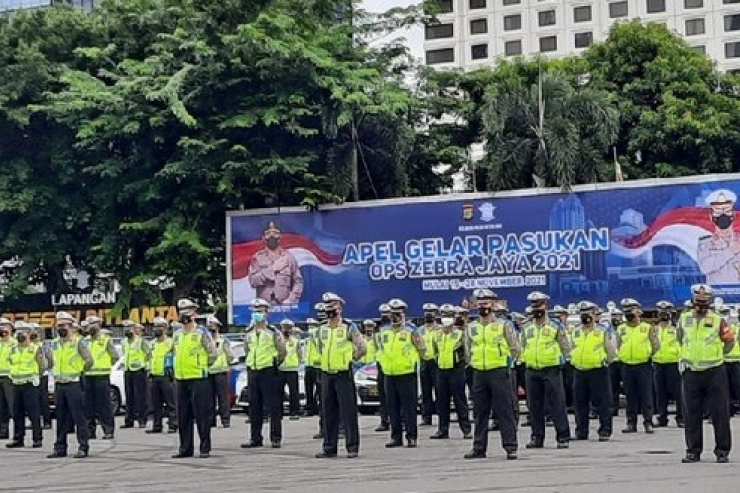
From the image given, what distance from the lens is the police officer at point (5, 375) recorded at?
68.9 ft

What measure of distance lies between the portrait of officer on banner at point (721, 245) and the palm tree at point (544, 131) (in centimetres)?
439

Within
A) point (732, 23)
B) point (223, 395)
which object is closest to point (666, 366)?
point (223, 395)

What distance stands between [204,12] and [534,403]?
2045cm

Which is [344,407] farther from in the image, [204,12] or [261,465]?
[204,12]

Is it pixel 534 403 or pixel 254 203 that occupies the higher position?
pixel 254 203

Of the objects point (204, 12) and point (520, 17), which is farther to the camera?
point (520, 17)

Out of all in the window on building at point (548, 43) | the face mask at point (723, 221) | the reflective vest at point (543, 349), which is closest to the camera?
the reflective vest at point (543, 349)

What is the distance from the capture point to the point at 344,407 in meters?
16.8

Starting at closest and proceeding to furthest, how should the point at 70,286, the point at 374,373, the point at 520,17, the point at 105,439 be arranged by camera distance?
the point at 105,439 → the point at 374,373 → the point at 70,286 → the point at 520,17

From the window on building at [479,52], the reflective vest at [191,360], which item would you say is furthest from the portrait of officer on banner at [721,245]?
the window on building at [479,52]

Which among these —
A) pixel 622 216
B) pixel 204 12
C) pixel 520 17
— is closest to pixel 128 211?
pixel 204 12

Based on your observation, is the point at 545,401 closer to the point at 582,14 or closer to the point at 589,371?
the point at 589,371

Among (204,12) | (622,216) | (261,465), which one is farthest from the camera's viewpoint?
(204,12)

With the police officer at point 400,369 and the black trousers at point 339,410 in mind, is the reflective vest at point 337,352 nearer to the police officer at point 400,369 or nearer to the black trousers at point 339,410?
the black trousers at point 339,410
